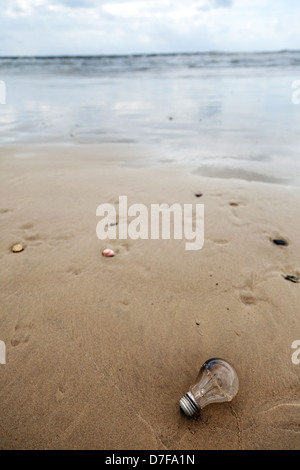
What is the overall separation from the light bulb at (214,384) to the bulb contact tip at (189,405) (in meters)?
0.01

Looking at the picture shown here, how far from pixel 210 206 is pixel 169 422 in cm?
249

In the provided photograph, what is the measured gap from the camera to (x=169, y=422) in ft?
4.77

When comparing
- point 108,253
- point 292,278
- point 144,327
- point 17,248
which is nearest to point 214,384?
point 144,327

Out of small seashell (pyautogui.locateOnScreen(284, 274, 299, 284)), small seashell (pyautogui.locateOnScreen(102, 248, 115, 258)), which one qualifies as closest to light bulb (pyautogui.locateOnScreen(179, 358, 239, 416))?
small seashell (pyautogui.locateOnScreen(284, 274, 299, 284))

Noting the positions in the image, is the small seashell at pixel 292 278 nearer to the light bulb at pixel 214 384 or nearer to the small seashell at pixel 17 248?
the light bulb at pixel 214 384

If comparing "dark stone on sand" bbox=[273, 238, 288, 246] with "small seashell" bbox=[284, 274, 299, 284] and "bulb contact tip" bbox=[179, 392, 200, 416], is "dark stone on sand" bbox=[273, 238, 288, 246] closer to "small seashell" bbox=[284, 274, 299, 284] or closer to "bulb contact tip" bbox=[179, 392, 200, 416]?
"small seashell" bbox=[284, 274, 299, 284]

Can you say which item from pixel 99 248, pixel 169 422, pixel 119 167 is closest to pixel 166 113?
pixel 119 167

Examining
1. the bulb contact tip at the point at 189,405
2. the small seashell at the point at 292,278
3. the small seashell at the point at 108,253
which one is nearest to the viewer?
the bulb contact tip at the point at 189,405

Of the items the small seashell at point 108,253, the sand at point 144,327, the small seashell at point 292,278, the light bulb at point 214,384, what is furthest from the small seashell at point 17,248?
the small seashell at point 292,278

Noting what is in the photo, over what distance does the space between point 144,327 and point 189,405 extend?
2.06 ft

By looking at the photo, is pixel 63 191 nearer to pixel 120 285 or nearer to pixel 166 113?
pixel 120 285

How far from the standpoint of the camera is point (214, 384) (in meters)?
1.56

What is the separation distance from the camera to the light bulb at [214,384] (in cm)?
153

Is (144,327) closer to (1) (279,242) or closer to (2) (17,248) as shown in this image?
(2) (17,248)
